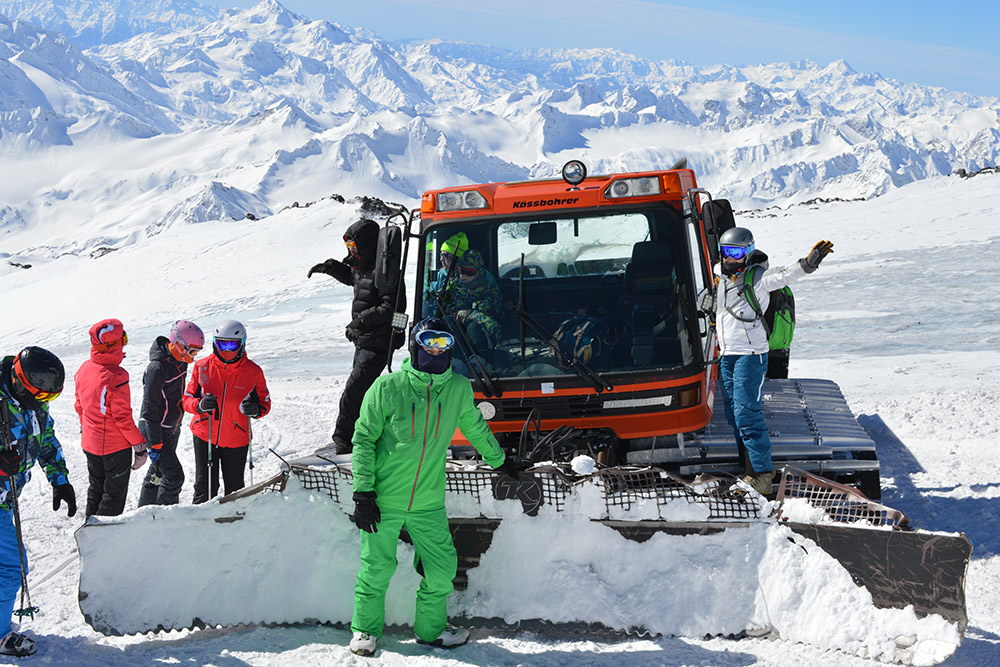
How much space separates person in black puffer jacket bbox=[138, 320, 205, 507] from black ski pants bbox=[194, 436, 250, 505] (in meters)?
0.29

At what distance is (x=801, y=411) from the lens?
5.95m

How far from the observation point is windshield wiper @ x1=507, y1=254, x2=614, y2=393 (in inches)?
194

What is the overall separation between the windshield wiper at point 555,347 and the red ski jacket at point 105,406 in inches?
103

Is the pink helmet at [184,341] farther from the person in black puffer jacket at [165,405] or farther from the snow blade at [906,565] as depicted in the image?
the snow blade at [906,565]

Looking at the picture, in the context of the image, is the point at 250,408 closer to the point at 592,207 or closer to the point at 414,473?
the point at 414,473

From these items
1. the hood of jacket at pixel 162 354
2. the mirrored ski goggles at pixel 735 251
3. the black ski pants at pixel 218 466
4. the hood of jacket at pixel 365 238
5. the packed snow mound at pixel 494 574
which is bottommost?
the packed snow mound at pixel 494 574

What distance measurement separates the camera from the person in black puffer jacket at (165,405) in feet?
19.3

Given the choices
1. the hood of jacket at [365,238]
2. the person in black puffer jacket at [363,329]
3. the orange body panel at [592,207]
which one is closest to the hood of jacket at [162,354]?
the person in black puffer jacket at [363,329]

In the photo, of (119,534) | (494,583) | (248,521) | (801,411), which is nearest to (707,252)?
(801,411)

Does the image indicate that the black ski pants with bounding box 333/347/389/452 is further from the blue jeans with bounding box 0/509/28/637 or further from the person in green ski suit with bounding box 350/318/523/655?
the blue jeans with bounding box 0/509/28/637

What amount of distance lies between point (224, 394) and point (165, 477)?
2.97 feet

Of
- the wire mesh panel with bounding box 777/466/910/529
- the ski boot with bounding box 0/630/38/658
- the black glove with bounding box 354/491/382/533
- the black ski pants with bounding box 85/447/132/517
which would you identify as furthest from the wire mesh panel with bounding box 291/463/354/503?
the wire mesh panel with bounding box 777/466/910/529

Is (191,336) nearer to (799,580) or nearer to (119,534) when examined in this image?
(119,534)

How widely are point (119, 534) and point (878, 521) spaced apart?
3.67 m
